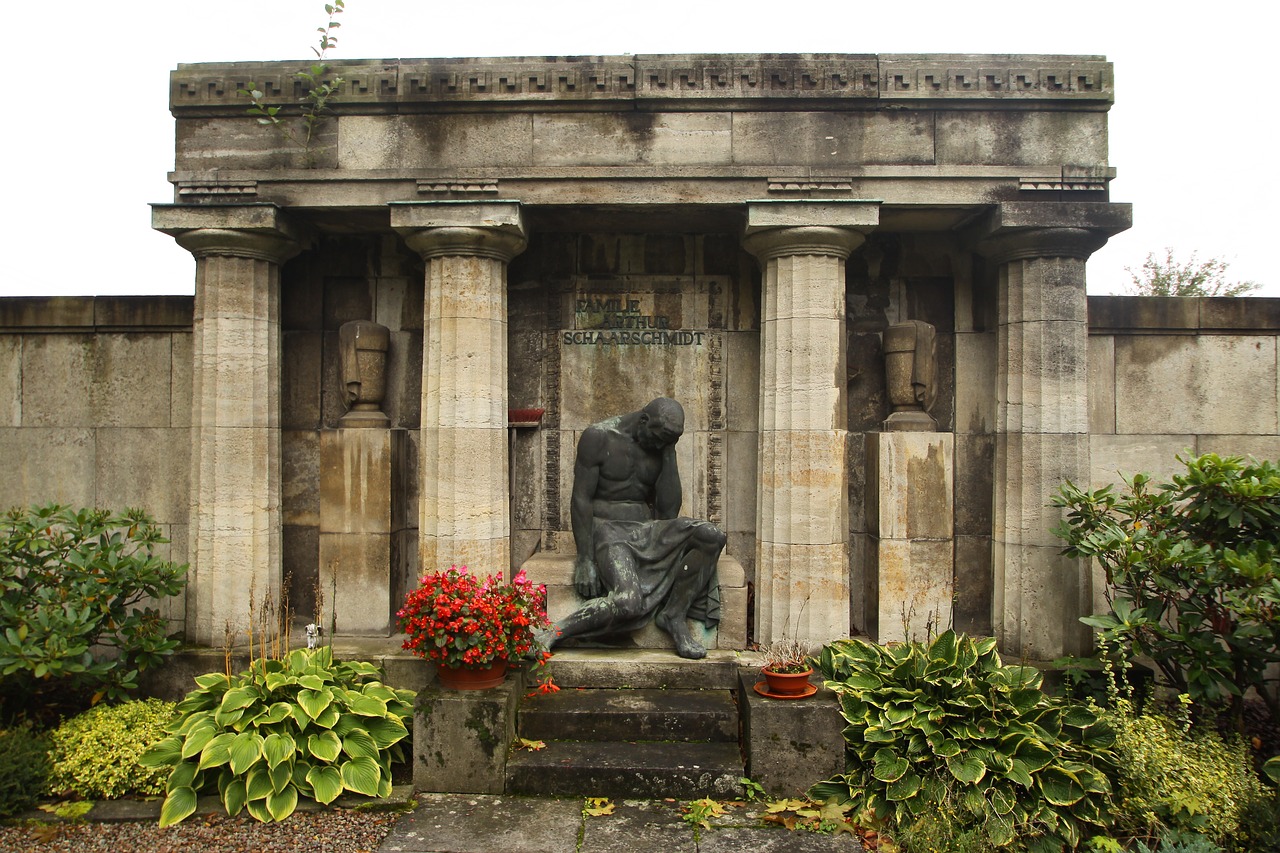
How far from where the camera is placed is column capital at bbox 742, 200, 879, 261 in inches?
303

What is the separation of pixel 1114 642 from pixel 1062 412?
220 cm

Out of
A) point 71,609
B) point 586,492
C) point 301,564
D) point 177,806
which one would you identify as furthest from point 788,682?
point 71,609

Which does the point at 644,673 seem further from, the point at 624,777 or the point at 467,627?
the point at 467,627

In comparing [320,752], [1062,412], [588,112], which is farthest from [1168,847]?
[588,112]

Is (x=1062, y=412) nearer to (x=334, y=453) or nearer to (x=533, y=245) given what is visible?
(x=533, y=245)

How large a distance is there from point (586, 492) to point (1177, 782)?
16.5ft

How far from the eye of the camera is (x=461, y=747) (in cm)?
623

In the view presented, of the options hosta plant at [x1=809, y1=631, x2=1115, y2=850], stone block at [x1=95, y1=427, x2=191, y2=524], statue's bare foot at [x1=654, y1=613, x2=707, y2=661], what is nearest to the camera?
hosta plant at [x1=809, y1=631, x2=1115, y2=850]

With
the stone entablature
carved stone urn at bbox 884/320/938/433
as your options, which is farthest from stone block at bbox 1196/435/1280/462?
the stone entablature

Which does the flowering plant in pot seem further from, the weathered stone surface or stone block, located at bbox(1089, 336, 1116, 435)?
stone block, located at bbox(1089, 336, 1116, 435)

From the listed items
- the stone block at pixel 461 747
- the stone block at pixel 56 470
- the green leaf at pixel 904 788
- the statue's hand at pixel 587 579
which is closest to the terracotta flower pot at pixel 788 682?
the green leaf at pixel 904 788

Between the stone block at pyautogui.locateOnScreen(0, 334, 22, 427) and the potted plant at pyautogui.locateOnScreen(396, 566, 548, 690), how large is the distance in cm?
Answer: 565

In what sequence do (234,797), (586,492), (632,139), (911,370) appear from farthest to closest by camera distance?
1. (911,370)
2. (632,139)
3. (586,492)
4. (234,797)

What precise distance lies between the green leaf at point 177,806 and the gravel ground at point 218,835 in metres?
0.04
